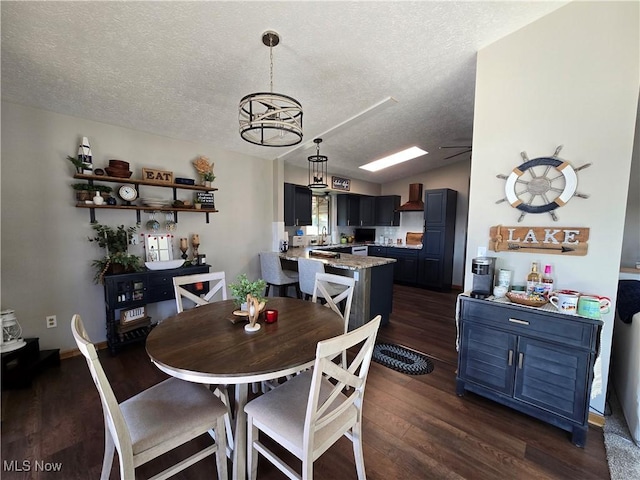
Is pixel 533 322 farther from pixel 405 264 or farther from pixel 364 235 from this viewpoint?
pixel 364 235

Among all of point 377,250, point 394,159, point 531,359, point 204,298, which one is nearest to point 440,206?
point 394,159

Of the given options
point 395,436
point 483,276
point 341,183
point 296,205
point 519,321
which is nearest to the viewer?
point 395,436

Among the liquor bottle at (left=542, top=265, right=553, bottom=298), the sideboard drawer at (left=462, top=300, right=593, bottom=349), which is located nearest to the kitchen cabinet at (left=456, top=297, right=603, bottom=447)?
the sideboard drawer at (left=462, top=300, right=593, bottom=349)

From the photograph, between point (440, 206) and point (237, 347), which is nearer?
point (237, 347)

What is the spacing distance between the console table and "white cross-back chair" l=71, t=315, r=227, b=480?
177 cm

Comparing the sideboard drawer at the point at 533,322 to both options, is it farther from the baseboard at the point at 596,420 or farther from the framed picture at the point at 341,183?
the framed picture at the point at 341,183

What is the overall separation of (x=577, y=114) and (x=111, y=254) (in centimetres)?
434

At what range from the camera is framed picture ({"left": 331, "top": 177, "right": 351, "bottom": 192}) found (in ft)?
18.5

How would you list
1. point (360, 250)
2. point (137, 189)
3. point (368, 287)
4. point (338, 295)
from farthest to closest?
point (360, 250) < point (368, 287) < point (137, 189) < point (338, 295)

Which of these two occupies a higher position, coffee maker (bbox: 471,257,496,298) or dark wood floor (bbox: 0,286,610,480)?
coffee maker (bbox: 471,257,496,298)

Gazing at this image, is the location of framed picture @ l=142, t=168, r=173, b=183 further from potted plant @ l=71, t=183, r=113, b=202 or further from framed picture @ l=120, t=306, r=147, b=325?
framed picture @ l=120, t=306, r=147, b=325

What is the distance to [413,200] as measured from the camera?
6.13m
